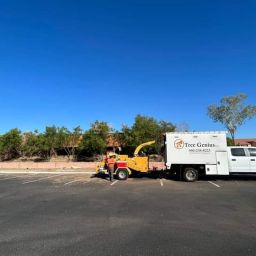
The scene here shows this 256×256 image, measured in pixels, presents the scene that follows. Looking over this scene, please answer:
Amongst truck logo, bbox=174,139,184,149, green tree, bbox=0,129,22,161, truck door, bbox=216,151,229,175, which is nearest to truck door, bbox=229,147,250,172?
truck door, bbox=216,151,229,175

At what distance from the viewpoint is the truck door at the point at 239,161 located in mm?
19219

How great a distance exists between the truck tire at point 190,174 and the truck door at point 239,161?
2.17 m

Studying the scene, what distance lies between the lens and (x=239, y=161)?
1938 cm

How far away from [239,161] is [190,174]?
3.02 m

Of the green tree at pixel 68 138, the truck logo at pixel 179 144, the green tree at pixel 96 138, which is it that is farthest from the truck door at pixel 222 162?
the green tree at pixel 68 138

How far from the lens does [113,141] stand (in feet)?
139

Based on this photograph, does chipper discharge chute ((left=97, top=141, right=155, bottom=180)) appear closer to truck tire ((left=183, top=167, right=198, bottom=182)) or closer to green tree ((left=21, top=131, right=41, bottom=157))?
truck tire ((left=183, top=167, right=198, bottom=182))

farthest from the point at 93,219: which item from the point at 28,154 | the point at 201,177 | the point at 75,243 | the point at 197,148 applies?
the point at 28,154

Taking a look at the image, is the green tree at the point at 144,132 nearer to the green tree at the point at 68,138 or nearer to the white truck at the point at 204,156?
the green tree at the point at 68,138

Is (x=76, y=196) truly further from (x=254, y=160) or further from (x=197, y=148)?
(x=254, y=160)

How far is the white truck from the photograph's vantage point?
1941 centimetres

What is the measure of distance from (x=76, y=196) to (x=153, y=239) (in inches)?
286

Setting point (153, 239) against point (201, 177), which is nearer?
point (153, 239)

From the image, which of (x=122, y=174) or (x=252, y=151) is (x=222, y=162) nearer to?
(x=252, y=151)
